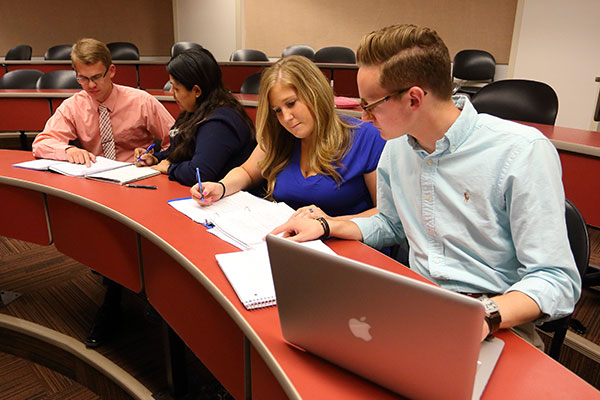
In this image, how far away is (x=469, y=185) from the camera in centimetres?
96

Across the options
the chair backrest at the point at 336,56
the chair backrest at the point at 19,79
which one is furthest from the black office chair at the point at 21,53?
the chair backrest at the point at 336,56

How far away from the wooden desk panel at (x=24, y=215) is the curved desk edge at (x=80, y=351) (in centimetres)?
46

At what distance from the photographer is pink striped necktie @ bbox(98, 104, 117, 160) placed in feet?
7.48

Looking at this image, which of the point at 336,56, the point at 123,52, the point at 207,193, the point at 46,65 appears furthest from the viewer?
the point at 123,52

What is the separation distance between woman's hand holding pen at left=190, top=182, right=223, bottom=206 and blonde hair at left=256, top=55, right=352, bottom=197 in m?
0.27

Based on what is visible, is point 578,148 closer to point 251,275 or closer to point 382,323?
point 251,275

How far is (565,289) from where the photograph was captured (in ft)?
2.73

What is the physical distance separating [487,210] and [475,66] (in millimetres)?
4369

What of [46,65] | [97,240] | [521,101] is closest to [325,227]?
[97,240]

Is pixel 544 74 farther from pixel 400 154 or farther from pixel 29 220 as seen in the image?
pixel 29 220

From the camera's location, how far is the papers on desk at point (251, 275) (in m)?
0.89

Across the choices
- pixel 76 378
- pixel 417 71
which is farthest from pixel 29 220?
pixel 417 71

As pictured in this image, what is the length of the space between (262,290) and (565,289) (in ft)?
1.85

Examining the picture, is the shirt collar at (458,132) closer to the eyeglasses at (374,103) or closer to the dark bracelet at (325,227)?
the eyeglasses at (374,103)
